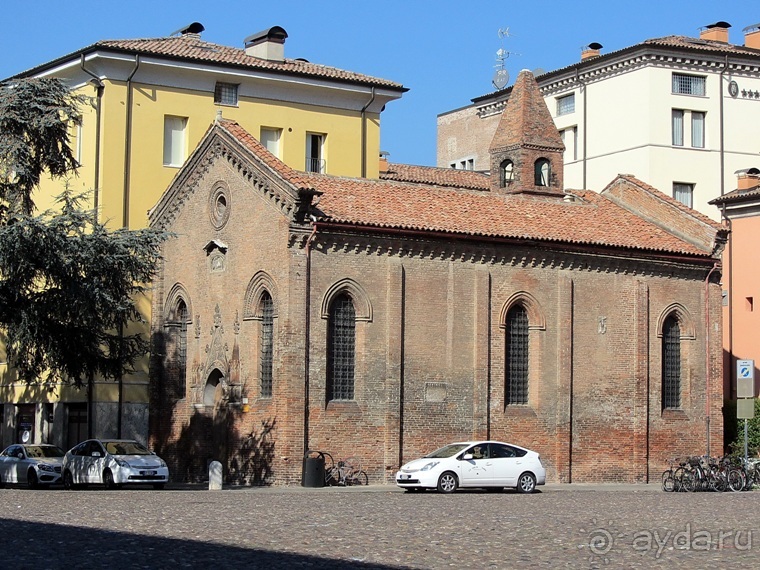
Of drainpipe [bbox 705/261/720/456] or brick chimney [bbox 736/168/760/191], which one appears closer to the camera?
drainpipe [bbox 705/261/720/456]

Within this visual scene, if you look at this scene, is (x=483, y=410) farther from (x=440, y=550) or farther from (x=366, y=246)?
(x=440, y=550)

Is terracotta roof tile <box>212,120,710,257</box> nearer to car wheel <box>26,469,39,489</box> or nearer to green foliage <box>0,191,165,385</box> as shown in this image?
green foliage <box>0,191,165,385</box>

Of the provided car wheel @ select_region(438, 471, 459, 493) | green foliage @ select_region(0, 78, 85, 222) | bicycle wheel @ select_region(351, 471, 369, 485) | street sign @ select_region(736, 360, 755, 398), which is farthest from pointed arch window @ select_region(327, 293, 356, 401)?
street sign @ select_region(736, 360, 755, 398)

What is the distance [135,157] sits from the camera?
46.5 meters

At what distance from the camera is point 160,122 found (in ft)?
156

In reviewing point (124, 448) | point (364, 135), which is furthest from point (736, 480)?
point (364, 135)

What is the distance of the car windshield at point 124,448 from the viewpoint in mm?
35719

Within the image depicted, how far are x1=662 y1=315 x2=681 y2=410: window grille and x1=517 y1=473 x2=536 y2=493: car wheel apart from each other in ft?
29.6

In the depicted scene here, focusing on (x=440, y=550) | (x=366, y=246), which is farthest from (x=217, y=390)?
(x=440, y=550)

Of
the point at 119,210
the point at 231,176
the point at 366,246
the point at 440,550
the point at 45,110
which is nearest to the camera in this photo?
the point at 440,550

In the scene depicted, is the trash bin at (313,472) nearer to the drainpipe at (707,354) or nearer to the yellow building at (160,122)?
the yellow building at (160,122)

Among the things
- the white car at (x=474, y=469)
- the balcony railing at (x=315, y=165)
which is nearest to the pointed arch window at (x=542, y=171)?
the balcony railing at (x=315, y=165)

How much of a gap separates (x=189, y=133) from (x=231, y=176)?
9567mm

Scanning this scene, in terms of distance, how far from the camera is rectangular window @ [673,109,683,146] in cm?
6456
